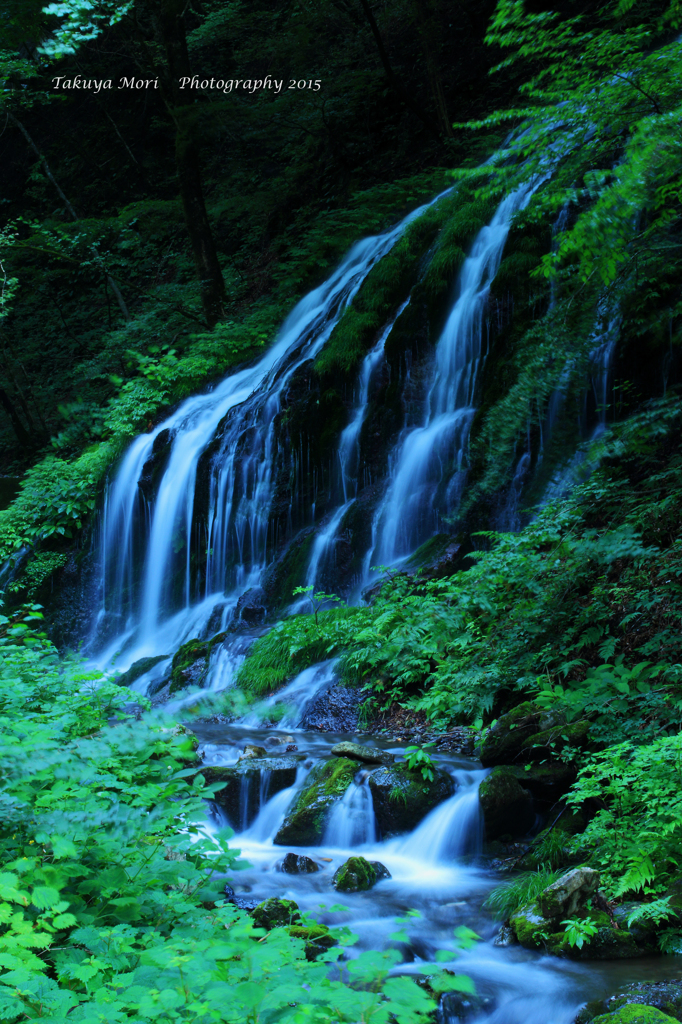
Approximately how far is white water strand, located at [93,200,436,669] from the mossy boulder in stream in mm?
5117

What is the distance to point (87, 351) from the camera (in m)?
17.7

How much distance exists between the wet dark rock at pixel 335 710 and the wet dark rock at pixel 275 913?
2894 mm

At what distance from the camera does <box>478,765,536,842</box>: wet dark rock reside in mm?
4070

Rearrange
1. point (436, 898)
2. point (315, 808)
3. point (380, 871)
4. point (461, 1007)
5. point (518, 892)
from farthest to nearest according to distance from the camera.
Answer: point (315, 808) < point (380, 871) < point (436, 898) < point (518, 892) < point (461, 1007)

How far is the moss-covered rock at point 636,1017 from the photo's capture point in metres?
2.26

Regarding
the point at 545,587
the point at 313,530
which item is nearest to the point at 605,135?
the point at 545,587

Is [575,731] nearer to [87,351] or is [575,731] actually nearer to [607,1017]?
Answer: [607,1017]

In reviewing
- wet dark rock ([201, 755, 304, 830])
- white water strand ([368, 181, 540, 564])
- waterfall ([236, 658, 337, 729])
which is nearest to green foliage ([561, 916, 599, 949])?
wet dark rock ([201, 755, 304, 830])

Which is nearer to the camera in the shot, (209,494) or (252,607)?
(252,607)

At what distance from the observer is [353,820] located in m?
4.45

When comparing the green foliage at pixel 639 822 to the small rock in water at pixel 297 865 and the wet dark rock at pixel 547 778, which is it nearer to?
the wet dark rock at pixel 547 778

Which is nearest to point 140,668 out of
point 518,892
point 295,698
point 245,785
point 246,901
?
point 295,698

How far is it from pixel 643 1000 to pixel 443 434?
648 centimetres

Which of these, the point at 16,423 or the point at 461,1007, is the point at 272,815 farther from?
the point at 16,423
